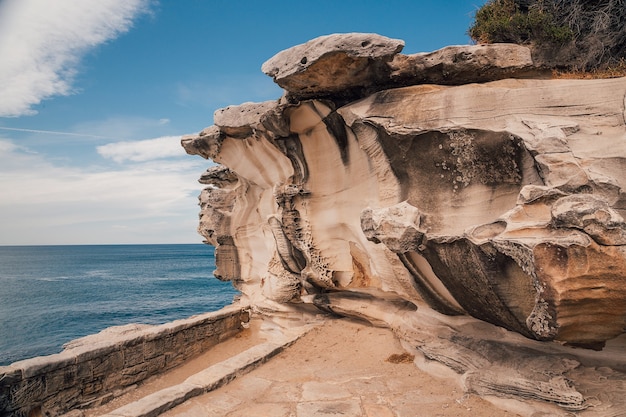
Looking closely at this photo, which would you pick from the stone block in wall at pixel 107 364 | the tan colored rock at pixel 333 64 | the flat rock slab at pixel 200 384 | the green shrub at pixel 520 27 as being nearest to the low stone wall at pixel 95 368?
the stone block in wall at pixel 107 364

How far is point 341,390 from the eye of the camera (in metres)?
4.91

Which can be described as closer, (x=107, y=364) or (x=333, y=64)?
(x=333, y=64)

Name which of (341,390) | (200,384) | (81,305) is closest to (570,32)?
(341,390)

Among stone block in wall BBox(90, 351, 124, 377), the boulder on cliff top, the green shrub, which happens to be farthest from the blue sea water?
the green shrub

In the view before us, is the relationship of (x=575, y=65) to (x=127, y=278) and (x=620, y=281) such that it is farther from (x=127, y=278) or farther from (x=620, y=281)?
(x=127, y=278)

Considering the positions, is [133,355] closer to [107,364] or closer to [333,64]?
[107,364]

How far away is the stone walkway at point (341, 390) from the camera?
4.31 m

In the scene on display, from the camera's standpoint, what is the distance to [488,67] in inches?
216

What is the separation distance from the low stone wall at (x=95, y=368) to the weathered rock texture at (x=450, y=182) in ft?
7.77

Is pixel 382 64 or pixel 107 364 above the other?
pixel 382 64

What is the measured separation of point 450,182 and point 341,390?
2645 millimetres

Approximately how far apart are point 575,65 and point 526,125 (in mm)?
2457

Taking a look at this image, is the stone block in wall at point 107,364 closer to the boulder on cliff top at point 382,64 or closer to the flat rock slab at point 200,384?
the flat rock slab at point 200,384

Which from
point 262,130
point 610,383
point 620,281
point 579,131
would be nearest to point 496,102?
point 579,131
